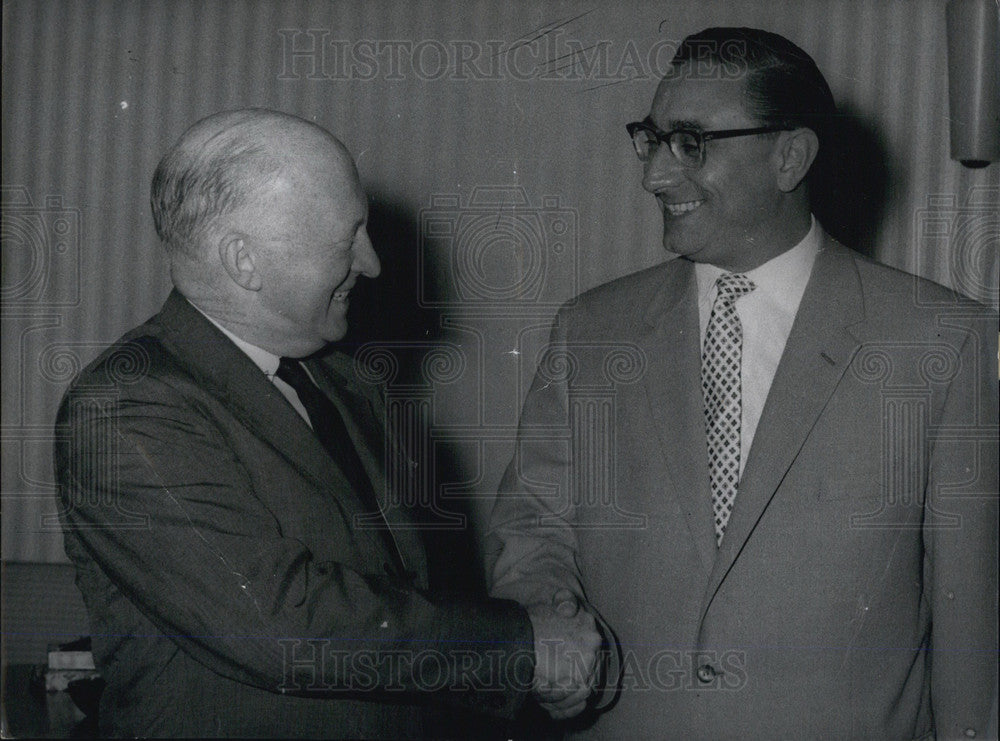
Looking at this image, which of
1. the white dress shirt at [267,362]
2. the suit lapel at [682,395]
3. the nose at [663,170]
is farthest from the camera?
the nose at [663,170]

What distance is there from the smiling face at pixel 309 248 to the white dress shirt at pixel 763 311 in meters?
0.56

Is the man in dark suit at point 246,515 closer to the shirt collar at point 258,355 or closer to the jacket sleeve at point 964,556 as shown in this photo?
the shirt collar at point 258,355

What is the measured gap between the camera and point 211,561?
136 cm

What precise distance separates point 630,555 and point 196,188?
84 cm

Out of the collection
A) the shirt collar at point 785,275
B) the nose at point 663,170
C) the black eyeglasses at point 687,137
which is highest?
the black eyeglasses at point 687,137

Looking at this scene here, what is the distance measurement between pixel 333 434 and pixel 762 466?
0.63m

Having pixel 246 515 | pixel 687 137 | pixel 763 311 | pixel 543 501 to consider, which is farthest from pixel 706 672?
pixel 687 137

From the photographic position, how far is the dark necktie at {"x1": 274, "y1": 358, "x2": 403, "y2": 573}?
1551 mm

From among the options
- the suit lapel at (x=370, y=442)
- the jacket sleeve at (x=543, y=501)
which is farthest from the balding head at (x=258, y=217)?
the jacket sleeve at (x=543, y=501)

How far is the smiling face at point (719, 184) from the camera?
5.59 ft

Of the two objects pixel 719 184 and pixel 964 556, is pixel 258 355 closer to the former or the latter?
pixel 719 184

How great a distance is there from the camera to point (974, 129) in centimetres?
175

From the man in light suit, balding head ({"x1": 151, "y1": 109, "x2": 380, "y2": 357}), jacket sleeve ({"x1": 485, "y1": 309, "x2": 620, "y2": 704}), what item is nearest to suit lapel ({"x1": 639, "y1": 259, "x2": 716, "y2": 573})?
the man in light suit

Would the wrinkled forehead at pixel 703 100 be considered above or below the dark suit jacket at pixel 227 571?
above
